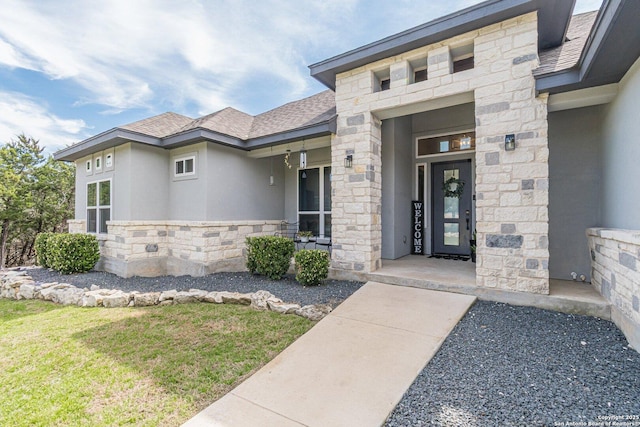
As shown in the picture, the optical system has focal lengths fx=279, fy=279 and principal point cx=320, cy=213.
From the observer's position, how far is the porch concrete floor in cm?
380

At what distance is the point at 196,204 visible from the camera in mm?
7121

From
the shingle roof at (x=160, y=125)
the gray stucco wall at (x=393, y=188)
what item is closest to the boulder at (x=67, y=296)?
the shingle roof at (x=160, y=125)

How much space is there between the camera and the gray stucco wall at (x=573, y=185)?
15.6 ft

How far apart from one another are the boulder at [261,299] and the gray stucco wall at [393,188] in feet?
11.0

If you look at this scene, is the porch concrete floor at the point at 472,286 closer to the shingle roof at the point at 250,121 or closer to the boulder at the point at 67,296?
the shingle roof at the point at 250,121

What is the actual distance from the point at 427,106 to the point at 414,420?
16.0ft

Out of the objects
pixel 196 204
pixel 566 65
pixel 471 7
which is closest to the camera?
pixel 566 65

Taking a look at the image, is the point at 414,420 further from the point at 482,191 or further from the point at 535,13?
the point at 535,13

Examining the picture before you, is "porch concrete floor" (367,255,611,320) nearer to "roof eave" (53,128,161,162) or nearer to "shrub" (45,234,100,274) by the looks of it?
"roof eave" (53,128,161,162)

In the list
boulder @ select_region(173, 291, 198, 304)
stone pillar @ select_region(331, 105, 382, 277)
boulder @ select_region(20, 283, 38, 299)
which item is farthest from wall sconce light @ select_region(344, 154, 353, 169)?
boulder @ select_region(20, 283, 38, 299)

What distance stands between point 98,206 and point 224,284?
17.4 feet

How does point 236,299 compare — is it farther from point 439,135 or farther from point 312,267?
point 439,135

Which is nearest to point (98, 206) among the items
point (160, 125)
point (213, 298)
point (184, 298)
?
point (160, 125)

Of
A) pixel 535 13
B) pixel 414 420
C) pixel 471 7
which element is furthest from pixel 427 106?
pixel 414 420
